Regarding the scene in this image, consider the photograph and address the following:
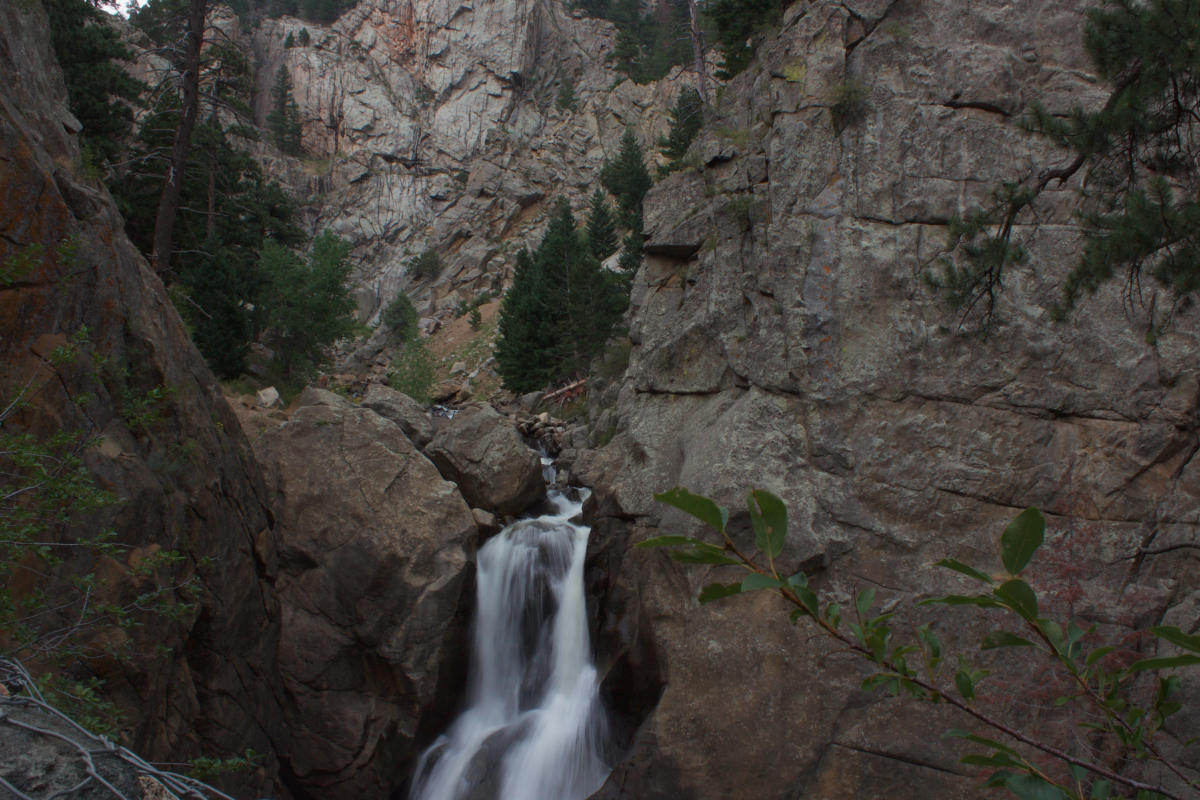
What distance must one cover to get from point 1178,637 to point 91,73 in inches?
936

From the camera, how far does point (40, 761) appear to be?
1.95 metres

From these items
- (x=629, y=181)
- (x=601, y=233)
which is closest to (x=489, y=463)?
(x=601, y=233)

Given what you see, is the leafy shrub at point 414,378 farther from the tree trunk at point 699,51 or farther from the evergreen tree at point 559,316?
the tree trunk at point 699,51

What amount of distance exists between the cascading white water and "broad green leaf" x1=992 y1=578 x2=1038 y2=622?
9028 mm

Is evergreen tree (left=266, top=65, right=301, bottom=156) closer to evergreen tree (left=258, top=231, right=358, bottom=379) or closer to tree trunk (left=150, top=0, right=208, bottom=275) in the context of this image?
evergreen tree (left=258, top=231, right=358, bottom=379)

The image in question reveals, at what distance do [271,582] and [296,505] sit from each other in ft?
3.98

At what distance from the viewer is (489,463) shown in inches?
513

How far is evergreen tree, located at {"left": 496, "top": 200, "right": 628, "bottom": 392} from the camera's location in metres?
23.9

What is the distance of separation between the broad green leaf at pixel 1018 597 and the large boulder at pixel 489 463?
1179 centimetres

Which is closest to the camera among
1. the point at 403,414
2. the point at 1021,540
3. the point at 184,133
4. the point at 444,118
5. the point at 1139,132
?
the point at 1021,540

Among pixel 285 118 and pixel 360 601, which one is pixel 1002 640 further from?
pixel 285 118

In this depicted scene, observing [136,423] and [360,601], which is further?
[360,601]

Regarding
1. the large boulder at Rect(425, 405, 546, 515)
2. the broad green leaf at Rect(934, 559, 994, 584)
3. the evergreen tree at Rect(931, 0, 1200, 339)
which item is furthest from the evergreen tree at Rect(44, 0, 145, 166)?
the broad green leaf at Rect(934, 559, 994, 584)

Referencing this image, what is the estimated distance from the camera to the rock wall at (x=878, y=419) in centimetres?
832
